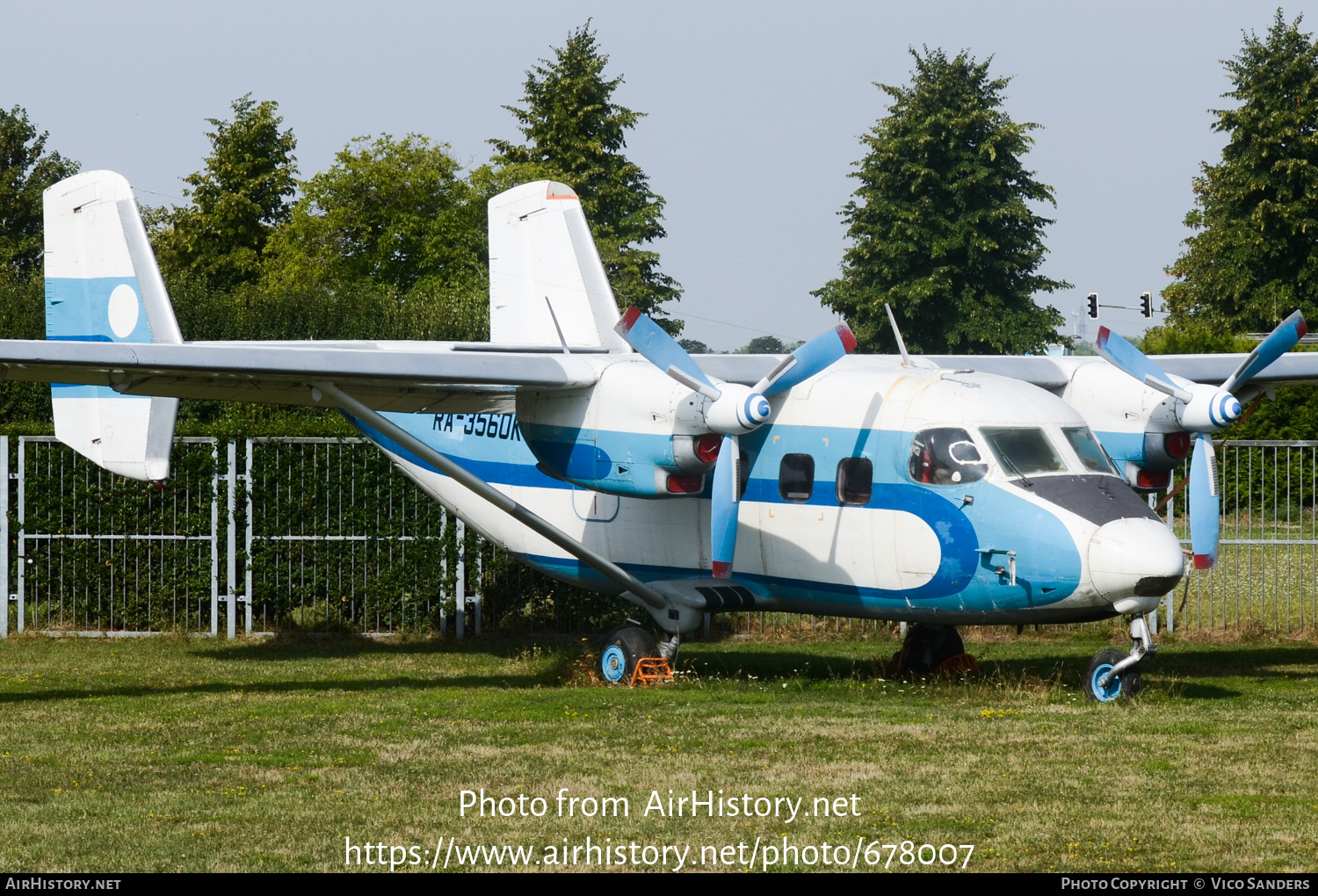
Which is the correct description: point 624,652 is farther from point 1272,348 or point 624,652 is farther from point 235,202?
point 235,202

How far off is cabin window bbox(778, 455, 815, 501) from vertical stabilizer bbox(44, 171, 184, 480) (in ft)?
22.1

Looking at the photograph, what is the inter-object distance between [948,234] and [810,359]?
40104mm

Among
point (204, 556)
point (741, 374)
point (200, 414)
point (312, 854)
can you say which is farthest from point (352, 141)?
point (312, 854)

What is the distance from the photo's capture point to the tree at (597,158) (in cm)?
5212

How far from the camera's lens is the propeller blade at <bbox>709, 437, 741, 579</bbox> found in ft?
41.8

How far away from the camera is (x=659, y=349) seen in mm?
13078

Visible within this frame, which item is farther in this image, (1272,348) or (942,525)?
(1272,348)

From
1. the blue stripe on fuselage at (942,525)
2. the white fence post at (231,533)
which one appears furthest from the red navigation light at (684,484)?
the white fence post at (231,533)

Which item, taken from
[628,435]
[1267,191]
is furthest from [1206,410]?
[1267,191]

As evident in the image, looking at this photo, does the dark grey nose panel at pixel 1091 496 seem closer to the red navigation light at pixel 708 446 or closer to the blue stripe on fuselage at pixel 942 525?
the blue stripe on fuselage at pixel 942 525

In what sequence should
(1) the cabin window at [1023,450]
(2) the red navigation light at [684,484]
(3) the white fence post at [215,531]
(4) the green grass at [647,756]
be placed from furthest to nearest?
(3) the white fence post at [215,531]
(2) the red navigation light at [684,484]
(1) the cabin window at [1023,450]
(4) the green grass at [647,756]

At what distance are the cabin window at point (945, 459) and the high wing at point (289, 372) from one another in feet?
9.77
